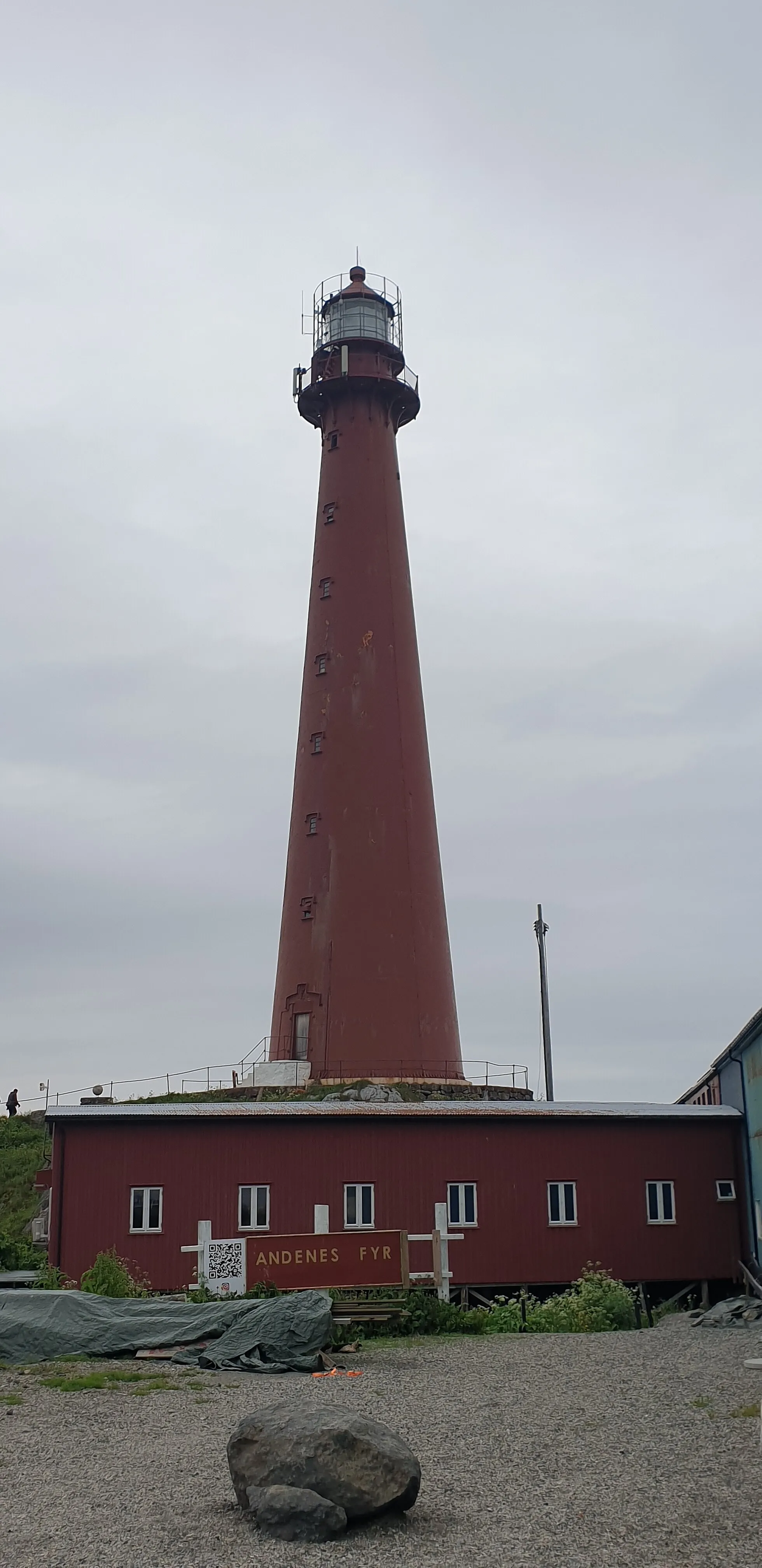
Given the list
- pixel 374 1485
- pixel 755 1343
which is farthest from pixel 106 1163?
pixel 374 1485

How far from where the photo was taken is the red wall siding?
2573 cm

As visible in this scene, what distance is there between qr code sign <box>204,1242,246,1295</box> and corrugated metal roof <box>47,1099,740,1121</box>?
4.47m

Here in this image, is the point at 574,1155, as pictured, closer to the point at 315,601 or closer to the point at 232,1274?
the point at 232,1274

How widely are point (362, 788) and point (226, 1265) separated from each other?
13.7m

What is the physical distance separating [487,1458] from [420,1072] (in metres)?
19.3

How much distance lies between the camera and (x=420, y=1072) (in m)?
31.2

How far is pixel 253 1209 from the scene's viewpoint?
26.2m

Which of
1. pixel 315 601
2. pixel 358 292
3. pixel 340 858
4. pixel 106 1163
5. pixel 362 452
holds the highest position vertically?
pixel 358 292

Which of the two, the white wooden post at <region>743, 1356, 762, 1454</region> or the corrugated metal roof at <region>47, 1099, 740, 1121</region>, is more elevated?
the corrugated metal roof at <region>47, 1099, 740, 1121</region>

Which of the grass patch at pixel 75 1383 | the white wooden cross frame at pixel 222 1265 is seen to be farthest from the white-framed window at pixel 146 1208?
the grass patch at pixel 75 1383

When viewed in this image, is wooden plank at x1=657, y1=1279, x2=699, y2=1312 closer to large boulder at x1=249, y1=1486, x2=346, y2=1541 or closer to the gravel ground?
the gravel ground

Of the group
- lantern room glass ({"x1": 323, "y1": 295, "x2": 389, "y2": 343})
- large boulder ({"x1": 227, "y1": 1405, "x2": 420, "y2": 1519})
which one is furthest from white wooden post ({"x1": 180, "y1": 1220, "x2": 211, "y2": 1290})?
lantern room glass ({"x1": 323, "y1": 295, "x2": 389, "y2": 343})

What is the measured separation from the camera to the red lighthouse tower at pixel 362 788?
3181 centimetres

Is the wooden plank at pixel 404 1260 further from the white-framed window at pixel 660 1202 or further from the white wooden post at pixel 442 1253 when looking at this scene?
the white-framed window at pixel 660 1202
